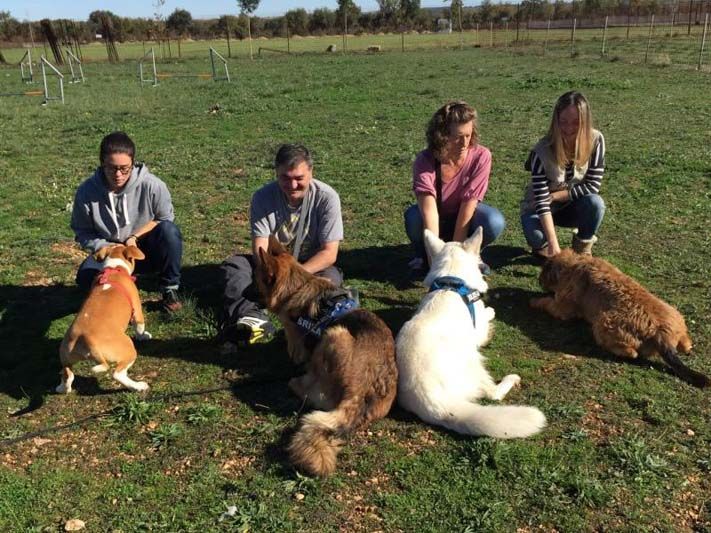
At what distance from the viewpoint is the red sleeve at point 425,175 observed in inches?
230

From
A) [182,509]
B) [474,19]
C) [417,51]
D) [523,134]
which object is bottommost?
[182,509]

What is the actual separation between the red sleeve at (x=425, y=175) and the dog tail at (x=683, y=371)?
2602 millimetres

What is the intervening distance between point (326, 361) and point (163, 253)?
2.52 meters

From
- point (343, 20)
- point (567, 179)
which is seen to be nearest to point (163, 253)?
point (567, 179)

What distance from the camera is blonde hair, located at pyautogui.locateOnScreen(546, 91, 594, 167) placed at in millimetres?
5930

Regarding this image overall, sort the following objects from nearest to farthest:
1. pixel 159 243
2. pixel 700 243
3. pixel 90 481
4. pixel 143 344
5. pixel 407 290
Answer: pixel 90 481 → pixel 143 344 → pixel 159 243 → pixel 407 290 → pixel 700 243

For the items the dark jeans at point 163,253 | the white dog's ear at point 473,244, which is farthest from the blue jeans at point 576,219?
the dark jeans at point 163,253

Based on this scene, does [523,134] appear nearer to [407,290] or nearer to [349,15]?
[407,290]

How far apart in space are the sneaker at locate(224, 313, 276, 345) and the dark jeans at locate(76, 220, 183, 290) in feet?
3.65

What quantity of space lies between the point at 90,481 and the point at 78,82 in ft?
89.8

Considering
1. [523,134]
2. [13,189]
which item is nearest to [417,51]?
[523,134]

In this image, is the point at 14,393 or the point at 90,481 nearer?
the point at 90,481

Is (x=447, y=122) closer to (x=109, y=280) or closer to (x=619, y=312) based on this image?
(x=619, y=312)

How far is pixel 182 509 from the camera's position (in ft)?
10.7
